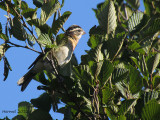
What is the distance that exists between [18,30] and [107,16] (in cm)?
101

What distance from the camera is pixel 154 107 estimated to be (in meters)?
2.54

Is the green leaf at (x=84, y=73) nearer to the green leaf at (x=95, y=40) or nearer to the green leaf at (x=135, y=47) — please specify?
the green leaf at (x=95, y=40)

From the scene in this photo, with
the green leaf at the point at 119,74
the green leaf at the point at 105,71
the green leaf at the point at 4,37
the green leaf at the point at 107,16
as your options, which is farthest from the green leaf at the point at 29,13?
the green leaf at the point at 119,74

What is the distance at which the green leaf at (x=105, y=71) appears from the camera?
2.74m

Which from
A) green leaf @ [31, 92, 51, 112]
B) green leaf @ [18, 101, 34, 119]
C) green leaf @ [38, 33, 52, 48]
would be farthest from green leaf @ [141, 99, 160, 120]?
green leaf @ [18, 101, 34, 119]

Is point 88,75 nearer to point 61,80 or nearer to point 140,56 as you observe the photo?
point 61,80

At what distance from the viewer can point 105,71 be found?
9.08 feet

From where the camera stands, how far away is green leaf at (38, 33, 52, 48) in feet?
9.43

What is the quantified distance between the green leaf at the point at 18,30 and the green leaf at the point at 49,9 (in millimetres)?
243

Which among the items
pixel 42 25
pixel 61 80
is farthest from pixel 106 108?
pixel 42 25

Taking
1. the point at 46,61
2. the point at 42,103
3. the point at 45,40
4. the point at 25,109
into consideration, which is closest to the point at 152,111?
the point at 45,40

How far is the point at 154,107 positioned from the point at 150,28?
121 cm

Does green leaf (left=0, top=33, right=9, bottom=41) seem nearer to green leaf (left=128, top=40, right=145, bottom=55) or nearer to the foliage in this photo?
the foliage

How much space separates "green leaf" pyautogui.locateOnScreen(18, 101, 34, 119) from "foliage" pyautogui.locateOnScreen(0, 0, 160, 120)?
0.01 metres
